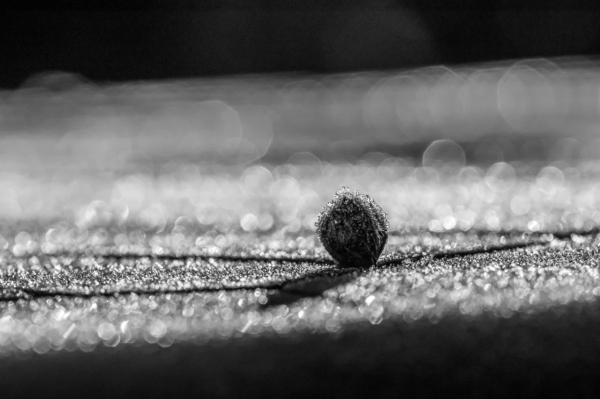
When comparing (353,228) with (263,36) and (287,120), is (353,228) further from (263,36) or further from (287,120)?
(263,36)

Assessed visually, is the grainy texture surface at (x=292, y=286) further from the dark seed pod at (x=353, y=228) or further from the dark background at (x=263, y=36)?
the dark background at (x=263, y=36)

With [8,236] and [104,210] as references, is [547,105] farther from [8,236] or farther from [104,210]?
[8,236]

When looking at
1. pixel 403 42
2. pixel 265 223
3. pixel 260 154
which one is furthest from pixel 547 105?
pixel 265 223

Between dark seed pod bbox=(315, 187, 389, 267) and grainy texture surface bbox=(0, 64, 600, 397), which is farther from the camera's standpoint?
dark seed pod bbox=(315, 187, 389, 267)

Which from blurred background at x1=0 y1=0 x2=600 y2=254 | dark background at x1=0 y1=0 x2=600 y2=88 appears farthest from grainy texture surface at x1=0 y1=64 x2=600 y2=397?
dark background at x1=0 y1=0 x2=600 y2=88

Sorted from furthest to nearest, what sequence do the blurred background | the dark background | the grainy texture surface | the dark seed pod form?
the dark background < the blurred background < the dark seed pod < the grainy texture surface

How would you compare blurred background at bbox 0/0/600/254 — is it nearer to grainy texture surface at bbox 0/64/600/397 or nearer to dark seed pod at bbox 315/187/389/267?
grainy texture surface at bbox 0/64/600/397

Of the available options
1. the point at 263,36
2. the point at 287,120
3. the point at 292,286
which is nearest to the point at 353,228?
the point at 292,286
